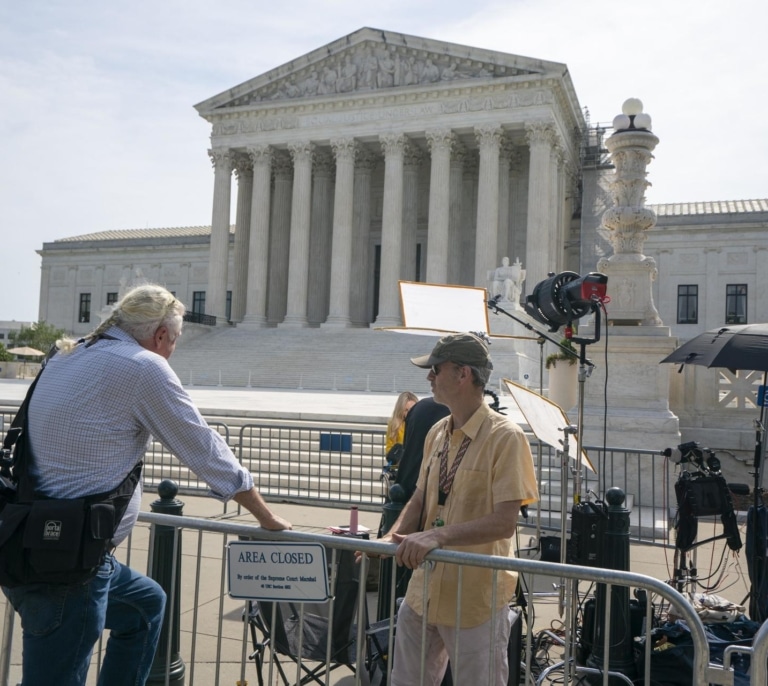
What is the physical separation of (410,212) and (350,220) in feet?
13.0

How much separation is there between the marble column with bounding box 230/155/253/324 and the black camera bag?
45576 millimetres

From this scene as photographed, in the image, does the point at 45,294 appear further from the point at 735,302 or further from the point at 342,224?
the point at 735,302

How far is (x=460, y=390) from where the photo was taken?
3443mm

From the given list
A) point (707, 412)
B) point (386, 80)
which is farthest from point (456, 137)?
point (707, 412)

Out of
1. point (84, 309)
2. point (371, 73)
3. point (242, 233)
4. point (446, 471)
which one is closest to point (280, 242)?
point (242, 233)

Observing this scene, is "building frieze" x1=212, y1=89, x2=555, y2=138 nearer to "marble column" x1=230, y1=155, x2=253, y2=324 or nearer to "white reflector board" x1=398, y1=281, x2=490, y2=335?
"marble column" x1=230, y1=155, x2=253, y2=324

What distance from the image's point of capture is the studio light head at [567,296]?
552 cm

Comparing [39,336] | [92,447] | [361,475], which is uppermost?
[39,336]

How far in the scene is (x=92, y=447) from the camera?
293 cm

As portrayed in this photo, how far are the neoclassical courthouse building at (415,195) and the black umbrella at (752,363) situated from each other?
32.0 metres

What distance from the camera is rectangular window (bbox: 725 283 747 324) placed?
48.4 metres

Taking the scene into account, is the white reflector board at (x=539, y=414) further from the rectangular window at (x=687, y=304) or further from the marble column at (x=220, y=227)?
the rectangular window at (x=687, y=304)

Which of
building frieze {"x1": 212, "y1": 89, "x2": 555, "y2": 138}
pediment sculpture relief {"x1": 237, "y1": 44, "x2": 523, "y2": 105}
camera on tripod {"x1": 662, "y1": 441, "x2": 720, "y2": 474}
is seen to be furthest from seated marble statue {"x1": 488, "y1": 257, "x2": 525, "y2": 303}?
camera on tripod {"x1": 662, "y1": 441, "x2": 720, "y2": 474}

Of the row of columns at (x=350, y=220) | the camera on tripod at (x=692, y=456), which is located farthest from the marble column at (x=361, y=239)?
the camera on tripod at (x=692, y=456)
